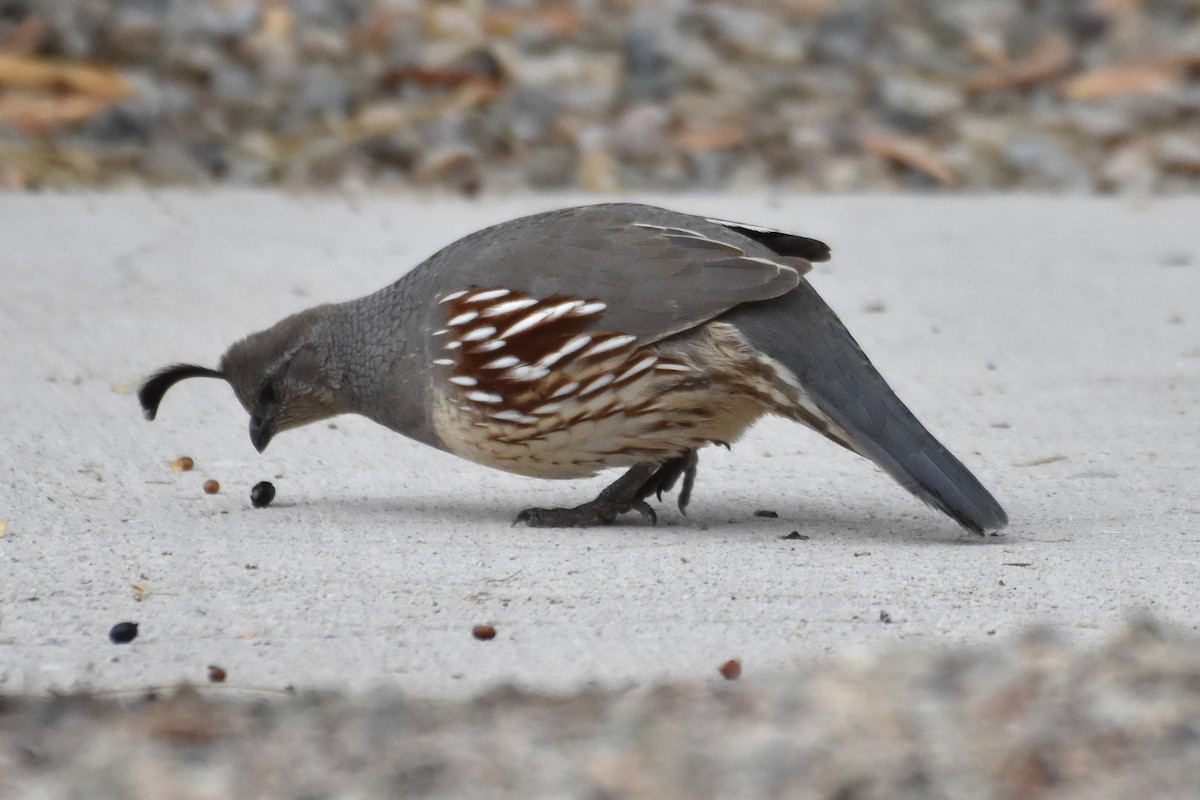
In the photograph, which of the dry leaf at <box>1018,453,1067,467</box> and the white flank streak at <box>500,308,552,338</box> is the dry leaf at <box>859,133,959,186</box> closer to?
the dry leaf at <box>1018,453,1067,467</box>

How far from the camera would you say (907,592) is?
456 centimetres

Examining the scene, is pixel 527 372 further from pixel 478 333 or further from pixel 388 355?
pixel 388 355

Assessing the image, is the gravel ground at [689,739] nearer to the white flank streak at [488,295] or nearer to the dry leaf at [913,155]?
the white flank streak at [488,295]

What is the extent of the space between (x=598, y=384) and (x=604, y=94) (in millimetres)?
7420

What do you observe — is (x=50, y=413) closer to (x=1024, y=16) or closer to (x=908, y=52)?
(x=908, y=52)

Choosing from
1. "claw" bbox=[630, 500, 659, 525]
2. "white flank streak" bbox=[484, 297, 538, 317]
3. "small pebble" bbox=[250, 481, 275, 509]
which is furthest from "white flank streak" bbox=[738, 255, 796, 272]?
"small pebble" bbox=[250, 481, 275, 509]

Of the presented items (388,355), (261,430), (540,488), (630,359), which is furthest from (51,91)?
(630,359)

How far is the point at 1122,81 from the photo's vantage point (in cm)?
1254

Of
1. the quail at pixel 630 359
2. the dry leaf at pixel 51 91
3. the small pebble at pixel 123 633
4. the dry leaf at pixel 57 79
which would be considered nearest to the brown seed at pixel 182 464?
the quail at pixel 630 359

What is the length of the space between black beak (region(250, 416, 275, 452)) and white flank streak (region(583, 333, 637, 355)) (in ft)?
4.54

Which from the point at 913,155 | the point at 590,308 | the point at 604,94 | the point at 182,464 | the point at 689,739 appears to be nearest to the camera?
the point at 689,739

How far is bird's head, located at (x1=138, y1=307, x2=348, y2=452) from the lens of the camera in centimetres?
599

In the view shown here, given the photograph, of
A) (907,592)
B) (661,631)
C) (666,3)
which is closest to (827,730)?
(661,631)

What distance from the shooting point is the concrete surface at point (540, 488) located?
13.9 feet
